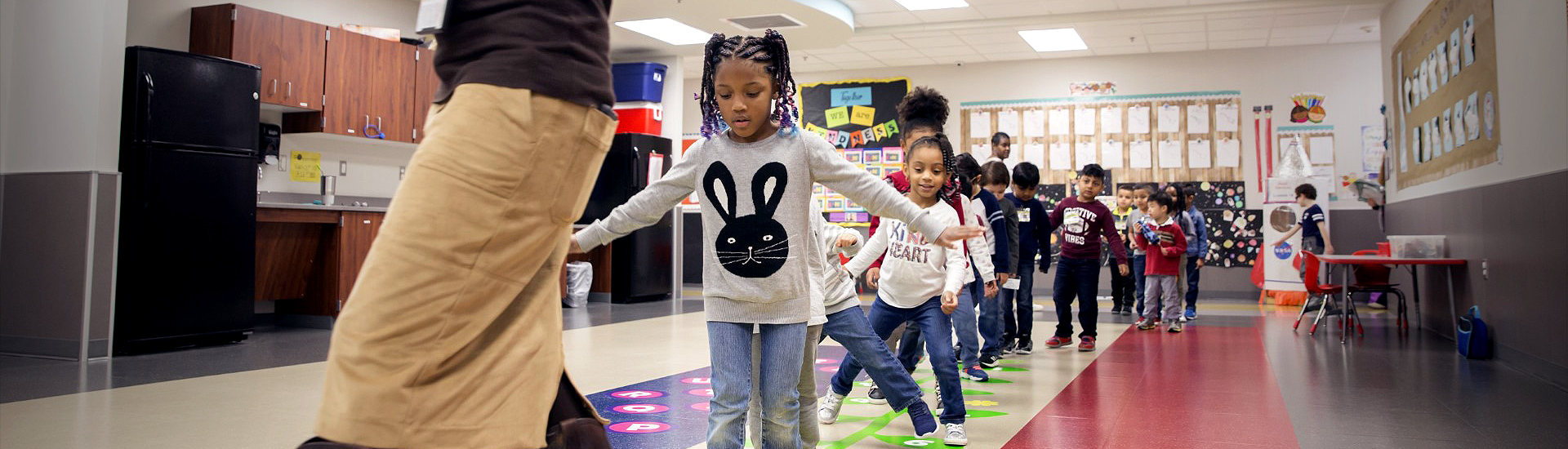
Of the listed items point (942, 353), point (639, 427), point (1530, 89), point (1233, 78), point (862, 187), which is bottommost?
point (639, 427)

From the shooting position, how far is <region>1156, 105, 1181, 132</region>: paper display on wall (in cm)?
1202

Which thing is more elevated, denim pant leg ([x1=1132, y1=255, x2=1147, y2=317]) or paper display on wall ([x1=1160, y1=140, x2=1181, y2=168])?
paper display on wall ([x1=1160, y1=140, x2=1181, y2=168])

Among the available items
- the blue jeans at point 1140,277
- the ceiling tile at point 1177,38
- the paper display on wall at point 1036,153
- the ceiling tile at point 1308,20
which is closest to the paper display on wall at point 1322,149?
the ceiling tile at point 1308,20

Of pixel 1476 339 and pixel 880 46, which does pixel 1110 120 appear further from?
pixel 1476 339

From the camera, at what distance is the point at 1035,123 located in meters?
12.6

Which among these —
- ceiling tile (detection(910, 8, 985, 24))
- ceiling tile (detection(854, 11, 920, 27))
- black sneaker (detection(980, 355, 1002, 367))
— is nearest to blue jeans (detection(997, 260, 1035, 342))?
black sneaker (detection(980, 355, 1002, 367))

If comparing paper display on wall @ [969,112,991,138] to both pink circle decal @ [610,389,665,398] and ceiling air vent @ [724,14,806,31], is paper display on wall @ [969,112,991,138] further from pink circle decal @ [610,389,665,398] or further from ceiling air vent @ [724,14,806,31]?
pink circle decal @ [610,389,665,398]

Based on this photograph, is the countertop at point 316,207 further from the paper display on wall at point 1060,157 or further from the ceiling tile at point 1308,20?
the ceiling tile at point 1308,20

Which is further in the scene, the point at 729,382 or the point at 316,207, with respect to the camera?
the point at 316,207

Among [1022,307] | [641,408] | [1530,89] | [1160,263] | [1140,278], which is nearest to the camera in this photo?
[641,408]

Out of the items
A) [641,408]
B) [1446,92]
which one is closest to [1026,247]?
[641,408]

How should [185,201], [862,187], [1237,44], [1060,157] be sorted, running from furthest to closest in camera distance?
[1060,157] < [1237,44] < [185,201] < [862,187]

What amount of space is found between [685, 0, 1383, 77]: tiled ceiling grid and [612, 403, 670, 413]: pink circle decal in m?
6.24

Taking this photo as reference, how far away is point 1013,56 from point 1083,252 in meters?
6.53
